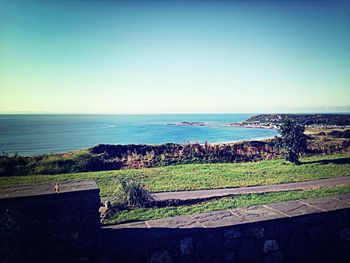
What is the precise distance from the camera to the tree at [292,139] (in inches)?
556

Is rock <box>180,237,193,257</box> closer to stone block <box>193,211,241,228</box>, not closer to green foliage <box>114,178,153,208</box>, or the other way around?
stone block <box>193,211,241,228</box>

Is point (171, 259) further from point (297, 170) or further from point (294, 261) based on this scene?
point (297, 170)

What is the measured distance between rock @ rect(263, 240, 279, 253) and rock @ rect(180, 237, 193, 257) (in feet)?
2.65

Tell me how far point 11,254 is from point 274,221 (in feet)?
7.64

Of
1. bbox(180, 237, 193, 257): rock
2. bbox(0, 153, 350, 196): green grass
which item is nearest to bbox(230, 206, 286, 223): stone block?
bbox(180, 237, 193, 257): rock

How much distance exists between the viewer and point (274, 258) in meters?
2.79

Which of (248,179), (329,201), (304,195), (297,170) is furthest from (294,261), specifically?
(297,170)

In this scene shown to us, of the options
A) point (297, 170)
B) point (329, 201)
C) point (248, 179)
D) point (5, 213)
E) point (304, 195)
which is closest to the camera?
point (5, 213)

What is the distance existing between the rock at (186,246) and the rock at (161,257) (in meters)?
0.13

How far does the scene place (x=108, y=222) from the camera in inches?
230

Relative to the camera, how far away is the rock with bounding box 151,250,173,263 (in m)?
2.40

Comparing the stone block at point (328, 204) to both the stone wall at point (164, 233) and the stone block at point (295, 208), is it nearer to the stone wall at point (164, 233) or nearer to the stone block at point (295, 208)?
the stone wall at point (164, 233)

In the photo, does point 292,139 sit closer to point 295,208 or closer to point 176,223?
point 295,208

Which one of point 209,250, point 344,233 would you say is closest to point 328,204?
point 344,233
